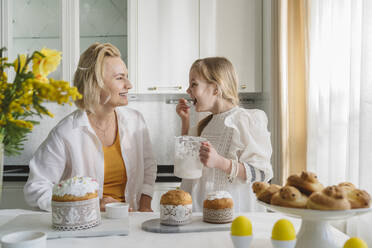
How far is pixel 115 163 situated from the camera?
1.88 m

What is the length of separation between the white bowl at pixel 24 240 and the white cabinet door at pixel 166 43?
2105mm

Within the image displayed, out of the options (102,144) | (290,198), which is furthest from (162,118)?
(290,198)

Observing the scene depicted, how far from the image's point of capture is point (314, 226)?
2.92 ft

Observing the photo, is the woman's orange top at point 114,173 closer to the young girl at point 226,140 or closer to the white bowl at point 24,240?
the young girl at point 226,140

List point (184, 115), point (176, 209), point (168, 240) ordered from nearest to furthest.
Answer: point (168, 240) < point (176, 209) < point (184, 115)

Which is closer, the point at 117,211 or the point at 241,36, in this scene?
the point at 117,211

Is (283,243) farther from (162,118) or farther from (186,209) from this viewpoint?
(162,118)

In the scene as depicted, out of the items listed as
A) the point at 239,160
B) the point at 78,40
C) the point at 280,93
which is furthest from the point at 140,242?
the point at 78,40

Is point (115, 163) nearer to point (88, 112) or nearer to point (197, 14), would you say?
point (88, 112)

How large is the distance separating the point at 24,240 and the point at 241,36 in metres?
2.49

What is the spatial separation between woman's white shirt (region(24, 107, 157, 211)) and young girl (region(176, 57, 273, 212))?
28 centimetres

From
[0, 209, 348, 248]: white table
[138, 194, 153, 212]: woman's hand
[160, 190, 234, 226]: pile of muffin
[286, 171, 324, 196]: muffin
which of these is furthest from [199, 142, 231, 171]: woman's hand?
[286, 171, 324, 196]: muffin

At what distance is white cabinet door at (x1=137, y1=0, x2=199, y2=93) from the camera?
295 cm

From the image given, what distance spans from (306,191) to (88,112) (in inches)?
54.5
